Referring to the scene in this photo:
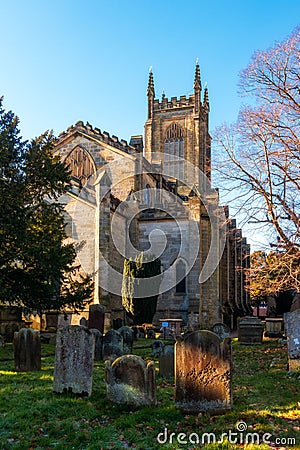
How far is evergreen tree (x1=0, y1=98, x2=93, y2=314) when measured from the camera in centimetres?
1385

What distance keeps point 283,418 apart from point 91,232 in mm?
16919

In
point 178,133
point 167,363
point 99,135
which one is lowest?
point 167,363

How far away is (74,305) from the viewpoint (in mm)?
15953

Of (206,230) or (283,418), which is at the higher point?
(206,230)

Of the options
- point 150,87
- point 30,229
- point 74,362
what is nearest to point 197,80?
point 150,87

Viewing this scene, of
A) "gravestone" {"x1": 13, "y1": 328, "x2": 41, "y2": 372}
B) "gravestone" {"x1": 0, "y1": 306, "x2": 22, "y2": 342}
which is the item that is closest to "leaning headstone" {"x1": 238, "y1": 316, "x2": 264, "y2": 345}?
"gravestone" {"x1": 0, "y1": 306, "x2": 22, "y2": 342}

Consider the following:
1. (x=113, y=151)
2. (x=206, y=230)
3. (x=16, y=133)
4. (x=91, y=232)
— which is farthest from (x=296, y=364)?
(x=113, y=151)

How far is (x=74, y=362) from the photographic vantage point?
7598mm

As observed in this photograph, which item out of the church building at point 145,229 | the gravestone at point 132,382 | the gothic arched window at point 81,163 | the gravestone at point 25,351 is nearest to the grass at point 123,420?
the gravestone at point 132,382

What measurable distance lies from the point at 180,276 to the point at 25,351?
17497mm

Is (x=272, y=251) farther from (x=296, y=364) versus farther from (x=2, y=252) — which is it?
(x=2, y=252)

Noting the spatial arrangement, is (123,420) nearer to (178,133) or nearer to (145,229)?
(145,229)

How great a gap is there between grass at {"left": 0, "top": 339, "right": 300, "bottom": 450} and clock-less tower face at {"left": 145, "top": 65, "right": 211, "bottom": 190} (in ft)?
136

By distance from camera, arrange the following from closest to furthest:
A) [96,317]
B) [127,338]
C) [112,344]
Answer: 1. [112,344]
2. [127,338]
3. [96,317]
